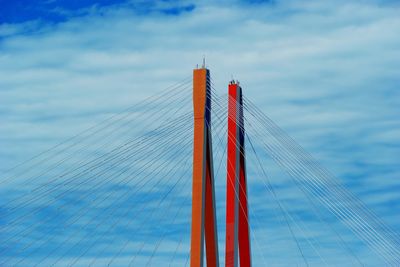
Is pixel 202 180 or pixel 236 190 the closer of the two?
pixel 202 180

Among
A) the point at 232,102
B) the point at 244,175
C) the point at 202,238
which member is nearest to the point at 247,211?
the point at 244,175

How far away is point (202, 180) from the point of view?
22.2 m

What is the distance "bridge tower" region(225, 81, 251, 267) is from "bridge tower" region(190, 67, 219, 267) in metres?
1.34

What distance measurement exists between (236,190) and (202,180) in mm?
2882

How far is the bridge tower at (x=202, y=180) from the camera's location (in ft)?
71.8

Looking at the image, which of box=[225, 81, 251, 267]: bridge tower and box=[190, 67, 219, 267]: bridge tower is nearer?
box=[190, 67, 219, 267]: bridge tower

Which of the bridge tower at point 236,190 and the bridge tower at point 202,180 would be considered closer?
the bridge tower at point 202,180

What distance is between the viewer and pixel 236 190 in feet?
81.8

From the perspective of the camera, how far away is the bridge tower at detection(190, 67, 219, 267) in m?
21.9

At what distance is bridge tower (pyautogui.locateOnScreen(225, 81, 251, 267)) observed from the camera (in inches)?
955

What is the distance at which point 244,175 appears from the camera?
26.2m

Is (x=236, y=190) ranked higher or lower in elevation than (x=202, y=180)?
lower

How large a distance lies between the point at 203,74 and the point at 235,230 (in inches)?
152

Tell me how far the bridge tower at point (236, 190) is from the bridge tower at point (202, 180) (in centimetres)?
134
